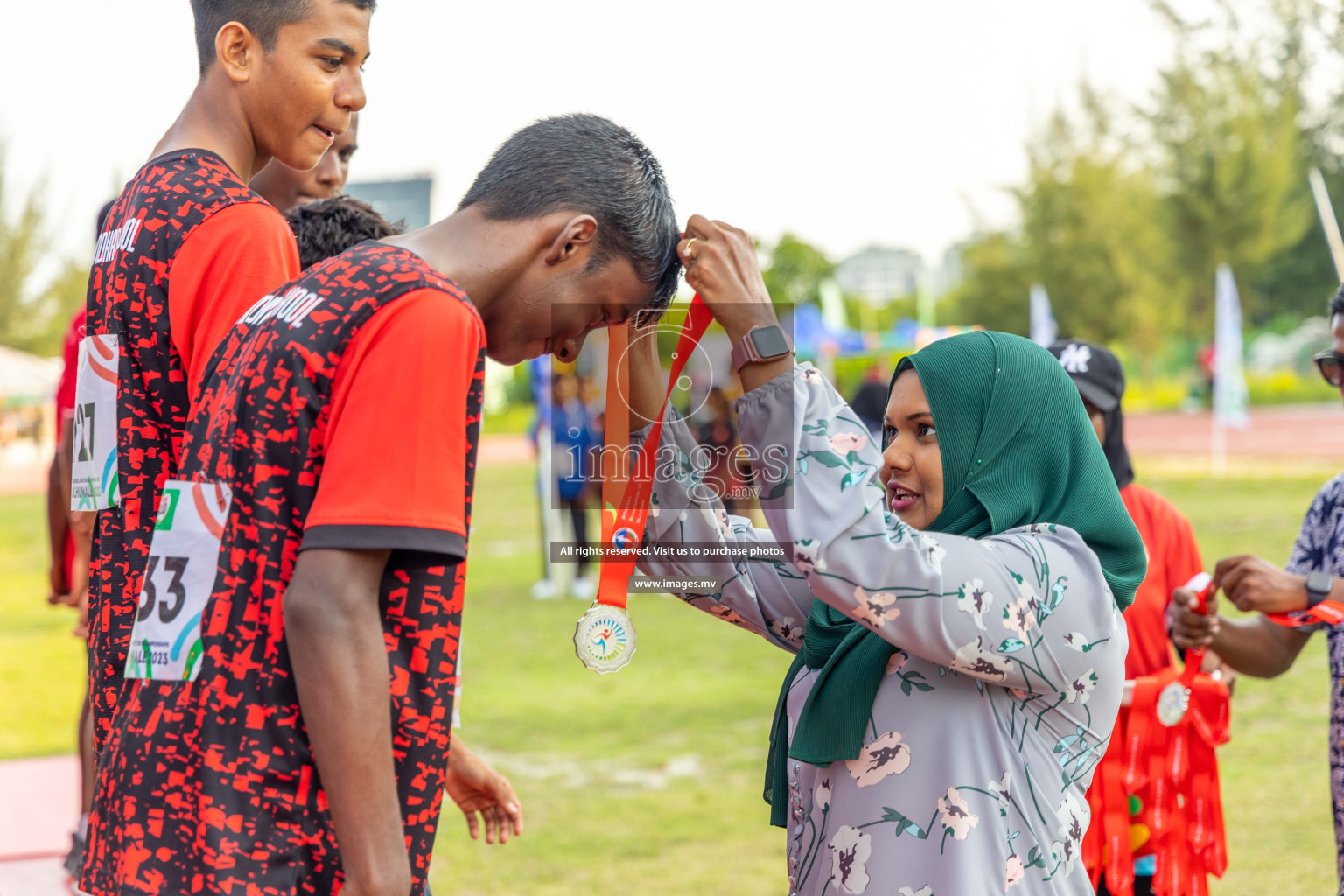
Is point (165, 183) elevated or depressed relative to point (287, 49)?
depressed

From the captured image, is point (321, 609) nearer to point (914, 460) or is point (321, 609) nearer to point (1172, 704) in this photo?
point (914, 460)

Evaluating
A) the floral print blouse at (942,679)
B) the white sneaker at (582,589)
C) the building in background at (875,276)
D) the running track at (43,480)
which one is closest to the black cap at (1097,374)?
the floral print blouse at (942,679)

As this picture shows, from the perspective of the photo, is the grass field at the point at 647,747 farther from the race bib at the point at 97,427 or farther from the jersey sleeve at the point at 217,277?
the jersey sleeve at the point at 217,277

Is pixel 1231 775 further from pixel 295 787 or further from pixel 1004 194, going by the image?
pixel 1004 194

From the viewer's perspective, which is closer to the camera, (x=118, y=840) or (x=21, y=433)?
(x=118, y=840)

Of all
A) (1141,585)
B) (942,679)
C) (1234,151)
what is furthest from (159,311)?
(1234,151)

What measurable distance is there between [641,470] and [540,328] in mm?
435

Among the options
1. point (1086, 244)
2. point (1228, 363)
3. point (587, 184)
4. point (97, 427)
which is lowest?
point (97, 427)

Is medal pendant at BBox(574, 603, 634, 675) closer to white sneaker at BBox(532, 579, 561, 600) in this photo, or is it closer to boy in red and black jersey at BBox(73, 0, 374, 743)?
boy in red and black jersey at BBox(73, 0, 374, 743)

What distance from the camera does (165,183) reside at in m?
1.75

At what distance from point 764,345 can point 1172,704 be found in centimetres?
195

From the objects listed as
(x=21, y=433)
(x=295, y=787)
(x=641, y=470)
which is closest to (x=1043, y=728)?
(x=641, y=470)

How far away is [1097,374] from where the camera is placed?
344 cm

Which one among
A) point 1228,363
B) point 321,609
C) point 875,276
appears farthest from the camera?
point 875,276
